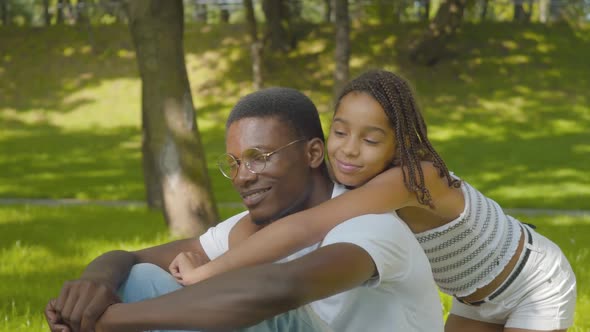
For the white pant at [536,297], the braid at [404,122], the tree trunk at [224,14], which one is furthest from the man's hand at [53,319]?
the tree trunk at [224,14]

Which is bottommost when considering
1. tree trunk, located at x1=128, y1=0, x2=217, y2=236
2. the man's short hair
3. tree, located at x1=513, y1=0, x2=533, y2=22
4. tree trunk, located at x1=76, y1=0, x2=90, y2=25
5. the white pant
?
tree, located at x1=513, y1=0, x2=533, y2=22

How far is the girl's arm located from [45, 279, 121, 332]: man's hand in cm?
38

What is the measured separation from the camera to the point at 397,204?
10.3ft

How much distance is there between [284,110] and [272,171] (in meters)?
0.22

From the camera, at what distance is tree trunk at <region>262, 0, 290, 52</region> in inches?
1078

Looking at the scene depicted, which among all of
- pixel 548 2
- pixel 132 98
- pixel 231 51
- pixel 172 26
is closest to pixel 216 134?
pixel 132 98

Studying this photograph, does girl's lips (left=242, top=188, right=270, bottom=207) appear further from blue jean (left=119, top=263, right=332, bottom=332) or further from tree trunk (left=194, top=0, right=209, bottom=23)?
tree trunk (left=194, top=0, right=209, bottom=23)

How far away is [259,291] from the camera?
7.19 feet

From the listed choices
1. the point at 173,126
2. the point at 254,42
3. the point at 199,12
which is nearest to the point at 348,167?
the point at 173,126

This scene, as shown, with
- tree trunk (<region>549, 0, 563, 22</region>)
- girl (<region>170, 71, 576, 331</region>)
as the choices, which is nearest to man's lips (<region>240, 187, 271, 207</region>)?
girl (<region>170, 71, 576, 331</region>)

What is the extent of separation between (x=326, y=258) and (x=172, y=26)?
6837 mm

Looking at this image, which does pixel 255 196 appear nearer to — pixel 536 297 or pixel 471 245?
pixel 471 245

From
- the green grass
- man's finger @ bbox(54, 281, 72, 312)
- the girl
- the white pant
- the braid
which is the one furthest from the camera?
the green grass

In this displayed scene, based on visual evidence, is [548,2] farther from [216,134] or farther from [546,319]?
[546,319]
